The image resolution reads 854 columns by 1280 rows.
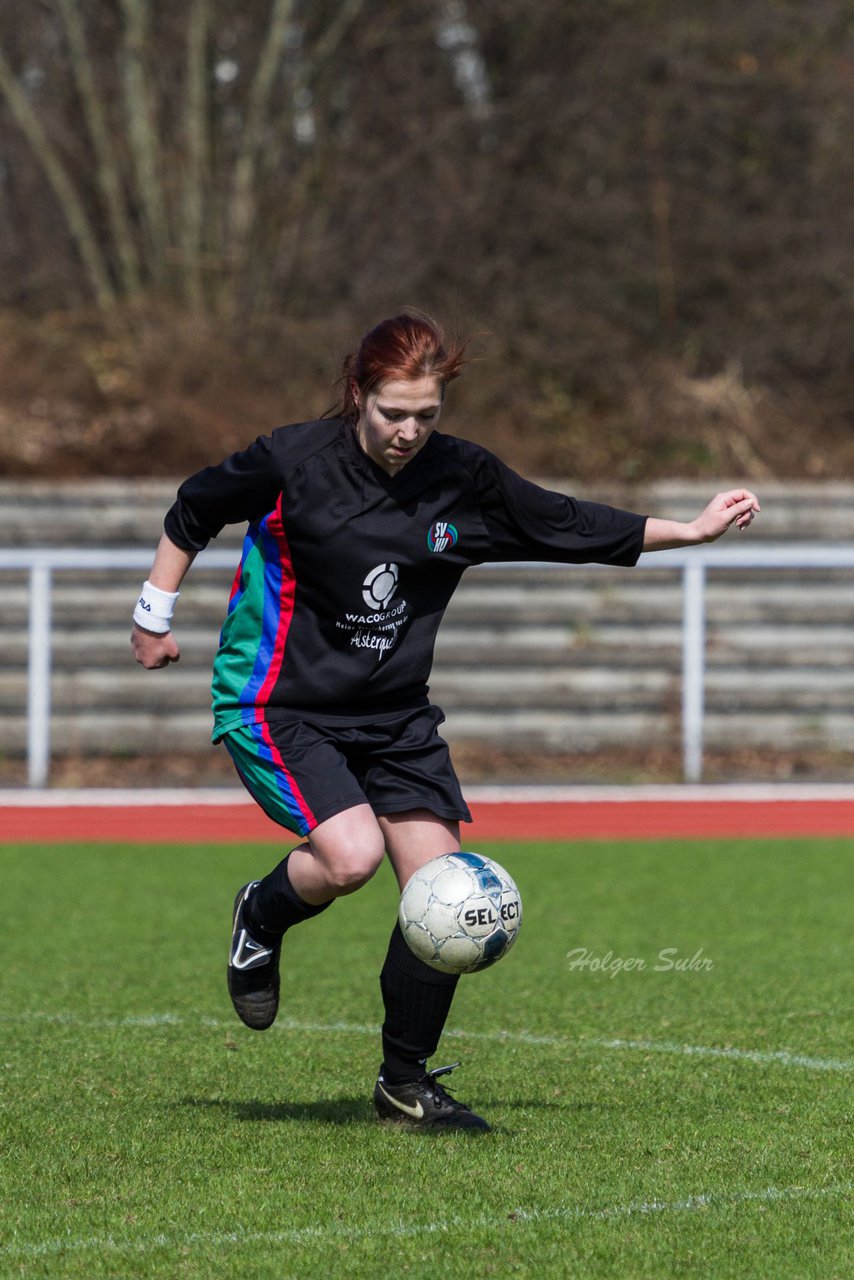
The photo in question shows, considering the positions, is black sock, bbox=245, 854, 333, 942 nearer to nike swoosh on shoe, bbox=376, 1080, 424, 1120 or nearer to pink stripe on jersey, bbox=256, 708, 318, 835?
pink stripe on jersey, bbox=256, 708, 318, 835

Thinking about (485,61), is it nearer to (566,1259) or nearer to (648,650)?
(648,650)

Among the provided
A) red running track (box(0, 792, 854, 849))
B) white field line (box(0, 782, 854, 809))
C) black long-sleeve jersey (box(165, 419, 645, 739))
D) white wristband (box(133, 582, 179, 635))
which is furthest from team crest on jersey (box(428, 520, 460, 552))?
white field line (box(0, 782, 854, 809))

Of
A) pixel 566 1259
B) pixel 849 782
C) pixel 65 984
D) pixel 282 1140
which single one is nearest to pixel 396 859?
pixel 282 1140

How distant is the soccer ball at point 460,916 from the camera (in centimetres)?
412

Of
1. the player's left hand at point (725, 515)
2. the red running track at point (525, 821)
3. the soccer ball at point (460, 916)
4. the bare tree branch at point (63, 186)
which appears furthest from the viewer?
the bare tree branch at point (63, 186)

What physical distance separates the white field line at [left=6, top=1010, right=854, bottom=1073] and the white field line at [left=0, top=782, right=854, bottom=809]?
6.02 m

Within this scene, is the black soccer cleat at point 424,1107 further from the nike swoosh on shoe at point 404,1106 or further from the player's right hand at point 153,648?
the player's right hand at point 153,648

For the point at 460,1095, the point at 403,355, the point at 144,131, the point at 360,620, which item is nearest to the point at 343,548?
the point at 360,620

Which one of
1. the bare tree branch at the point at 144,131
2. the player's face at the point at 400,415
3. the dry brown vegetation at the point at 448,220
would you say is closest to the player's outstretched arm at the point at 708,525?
the player's face at the point at 400,415

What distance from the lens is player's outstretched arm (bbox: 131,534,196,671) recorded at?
14.5ft

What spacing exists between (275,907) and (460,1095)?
29.3 inches

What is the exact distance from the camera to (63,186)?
1703cm

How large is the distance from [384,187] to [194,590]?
5566mm

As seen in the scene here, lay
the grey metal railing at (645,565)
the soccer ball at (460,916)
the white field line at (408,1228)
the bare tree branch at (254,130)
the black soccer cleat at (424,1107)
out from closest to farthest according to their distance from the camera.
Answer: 1. the white field line at (408,1228)
2. the soccer ball at (460,916)
3. the black soccer cleat at (424,1107)
4. the grey metal railing at (645,565)
5. the bare tree branch at (254,130)
